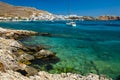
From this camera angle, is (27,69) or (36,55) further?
(36,55)

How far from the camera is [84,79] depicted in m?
29.5

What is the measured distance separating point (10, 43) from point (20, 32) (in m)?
32.4

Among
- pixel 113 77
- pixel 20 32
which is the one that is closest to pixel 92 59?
pixel 113 77

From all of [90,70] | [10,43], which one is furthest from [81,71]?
[10,43]

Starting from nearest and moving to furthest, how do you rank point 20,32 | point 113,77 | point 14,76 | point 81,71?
1. point 14,76
2. point 113,77
3. point 81,71
4. point 20,32

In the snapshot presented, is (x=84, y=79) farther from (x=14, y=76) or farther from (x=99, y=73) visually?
(x=14, y=76)

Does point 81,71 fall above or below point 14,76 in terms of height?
below

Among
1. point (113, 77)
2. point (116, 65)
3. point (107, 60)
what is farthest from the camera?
point (107, 60)

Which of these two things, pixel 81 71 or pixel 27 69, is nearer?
pixel 27 69

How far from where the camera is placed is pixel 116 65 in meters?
38.8

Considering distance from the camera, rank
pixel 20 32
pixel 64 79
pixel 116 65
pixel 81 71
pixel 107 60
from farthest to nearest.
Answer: pixel 20 32 → pixel 107 60 → pixel 116 65 → pixel 81 71 → pixel 64 79

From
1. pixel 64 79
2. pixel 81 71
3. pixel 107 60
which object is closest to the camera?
pixel 64 79

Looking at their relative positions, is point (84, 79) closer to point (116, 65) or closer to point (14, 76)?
point (14, 76)

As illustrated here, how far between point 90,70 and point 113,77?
363 cm
